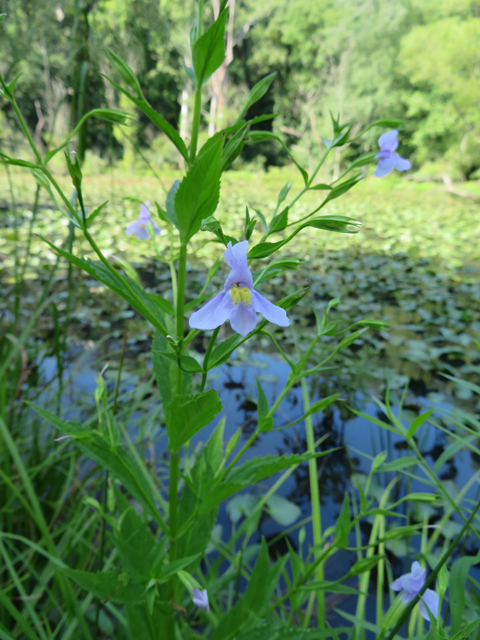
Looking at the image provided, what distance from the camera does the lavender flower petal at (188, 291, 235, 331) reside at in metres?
0.33

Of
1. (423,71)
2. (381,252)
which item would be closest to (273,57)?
(423,71)

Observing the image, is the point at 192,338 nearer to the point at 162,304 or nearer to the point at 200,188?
the point at 162,304

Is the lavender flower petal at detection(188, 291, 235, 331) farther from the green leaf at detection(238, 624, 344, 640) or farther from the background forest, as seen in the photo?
the background forest

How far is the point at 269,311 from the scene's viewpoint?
35 centimetres

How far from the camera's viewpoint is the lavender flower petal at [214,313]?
0.33 metres

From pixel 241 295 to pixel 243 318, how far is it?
0.02 m

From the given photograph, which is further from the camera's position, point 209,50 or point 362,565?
point 362,565

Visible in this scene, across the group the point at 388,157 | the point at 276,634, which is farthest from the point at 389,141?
the point at 276,634

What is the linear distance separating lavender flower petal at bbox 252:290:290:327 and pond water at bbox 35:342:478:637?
87cm

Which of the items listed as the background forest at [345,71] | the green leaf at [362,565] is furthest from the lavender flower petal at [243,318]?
the background forest at [345,71]

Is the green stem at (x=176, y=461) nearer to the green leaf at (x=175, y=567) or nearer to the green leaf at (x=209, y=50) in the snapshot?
the green leaf at (x=175, y=567)

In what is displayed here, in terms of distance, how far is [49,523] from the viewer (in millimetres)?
976

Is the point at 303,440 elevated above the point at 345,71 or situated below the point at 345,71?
below

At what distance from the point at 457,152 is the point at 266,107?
332 inches
